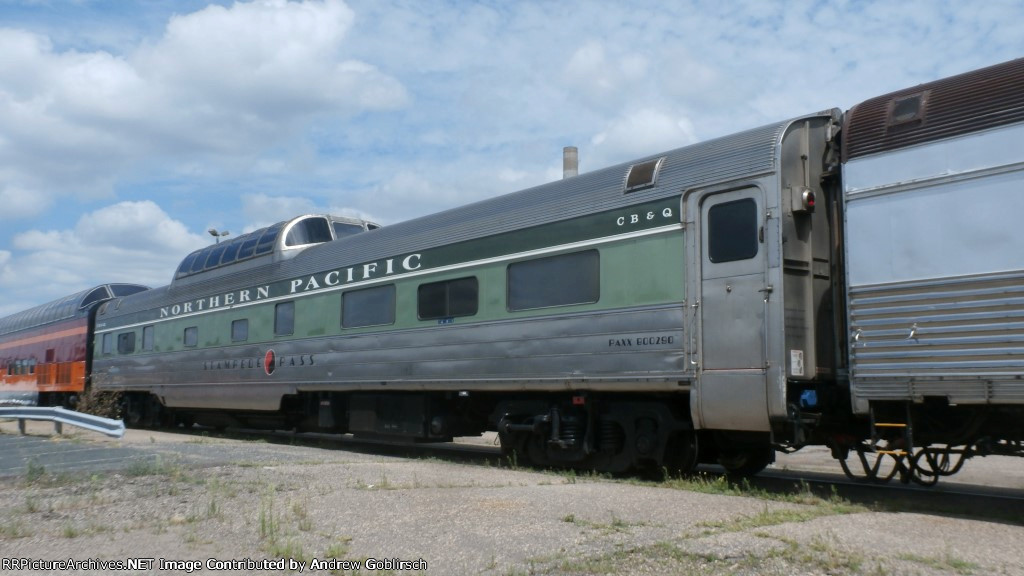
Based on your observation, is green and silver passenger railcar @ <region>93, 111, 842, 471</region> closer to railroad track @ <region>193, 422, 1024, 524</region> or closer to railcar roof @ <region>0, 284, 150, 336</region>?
railroad track @ <region>193, 422, 1024, 524</region>

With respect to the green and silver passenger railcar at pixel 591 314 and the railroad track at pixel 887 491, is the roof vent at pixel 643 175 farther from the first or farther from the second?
the railroad track at pixel 887 491

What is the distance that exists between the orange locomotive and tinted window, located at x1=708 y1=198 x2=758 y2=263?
1976 centimetres

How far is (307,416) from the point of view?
1591 cm

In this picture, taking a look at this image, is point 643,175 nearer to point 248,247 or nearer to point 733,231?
point 733,231

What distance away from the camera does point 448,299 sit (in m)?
12.1

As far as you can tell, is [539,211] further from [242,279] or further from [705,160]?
[242,279]

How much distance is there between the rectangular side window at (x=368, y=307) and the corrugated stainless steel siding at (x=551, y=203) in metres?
0.56

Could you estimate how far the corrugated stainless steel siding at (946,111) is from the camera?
7.11 m

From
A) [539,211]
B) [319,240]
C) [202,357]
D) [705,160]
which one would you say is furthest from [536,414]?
[202,357]

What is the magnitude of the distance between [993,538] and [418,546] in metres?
4.11

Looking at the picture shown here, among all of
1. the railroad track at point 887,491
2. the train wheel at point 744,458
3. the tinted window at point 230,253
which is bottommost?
the railroad track at point 887,491

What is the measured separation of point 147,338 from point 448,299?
11.4 metres

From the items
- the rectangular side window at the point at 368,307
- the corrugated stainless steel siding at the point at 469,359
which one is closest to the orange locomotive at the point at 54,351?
the corrugated stainless steel siding at the point at 469,359

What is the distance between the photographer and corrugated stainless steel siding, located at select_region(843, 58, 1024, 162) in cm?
711
